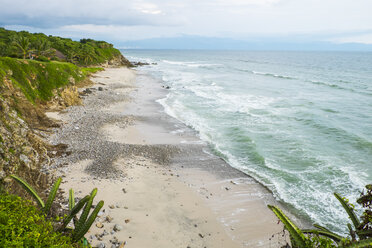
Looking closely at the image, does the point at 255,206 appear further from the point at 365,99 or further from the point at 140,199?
the point at 365,99

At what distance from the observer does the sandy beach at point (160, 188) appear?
11.2 meters

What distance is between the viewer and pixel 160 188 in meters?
14.9

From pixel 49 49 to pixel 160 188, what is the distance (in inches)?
1929

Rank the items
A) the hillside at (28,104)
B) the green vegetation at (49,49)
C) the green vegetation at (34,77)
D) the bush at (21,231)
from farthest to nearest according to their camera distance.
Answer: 1. the green vegetation at (49,49)
2. the green vegetation at (34,77)
3. the hillside at (28,104)
4. the bush at (21,231)

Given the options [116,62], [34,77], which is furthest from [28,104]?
[116,62]

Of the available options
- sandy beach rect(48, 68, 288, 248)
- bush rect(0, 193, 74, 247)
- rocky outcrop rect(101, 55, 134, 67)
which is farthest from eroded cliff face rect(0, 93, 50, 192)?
rocky outcrop rect(101, 55, 134, 67)

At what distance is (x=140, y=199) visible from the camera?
44.4 feet

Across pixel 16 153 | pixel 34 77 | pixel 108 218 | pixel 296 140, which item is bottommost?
pixel 108 218

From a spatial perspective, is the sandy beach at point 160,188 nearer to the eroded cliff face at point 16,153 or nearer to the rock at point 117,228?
the rock at point 117,228

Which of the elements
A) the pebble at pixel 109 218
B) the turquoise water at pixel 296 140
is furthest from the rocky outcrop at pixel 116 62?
the pebble at pixel 109 218

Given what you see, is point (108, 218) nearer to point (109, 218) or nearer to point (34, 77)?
point (109, 218)

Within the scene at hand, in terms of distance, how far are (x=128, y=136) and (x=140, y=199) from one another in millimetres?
10316

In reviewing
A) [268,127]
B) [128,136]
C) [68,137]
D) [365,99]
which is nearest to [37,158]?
[68,137]

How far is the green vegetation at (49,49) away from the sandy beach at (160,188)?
28.2 m
